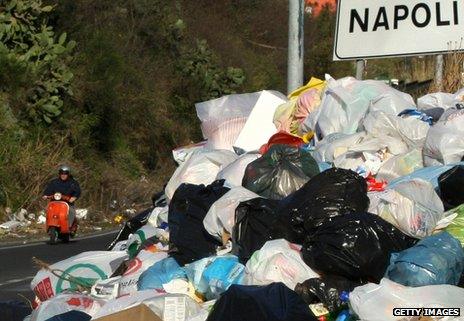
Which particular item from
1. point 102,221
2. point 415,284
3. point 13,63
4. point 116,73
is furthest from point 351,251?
point 116,73

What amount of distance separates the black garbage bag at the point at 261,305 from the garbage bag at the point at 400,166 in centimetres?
222

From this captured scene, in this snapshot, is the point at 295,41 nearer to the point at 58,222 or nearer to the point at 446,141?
the point at 446,141

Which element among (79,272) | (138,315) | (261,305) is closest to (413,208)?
(261,305)

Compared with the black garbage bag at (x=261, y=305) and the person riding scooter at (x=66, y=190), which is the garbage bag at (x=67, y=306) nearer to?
the black garbage bag at (x=261, y=305)

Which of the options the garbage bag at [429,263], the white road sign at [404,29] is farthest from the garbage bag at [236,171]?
the garbage bag at [429,263]

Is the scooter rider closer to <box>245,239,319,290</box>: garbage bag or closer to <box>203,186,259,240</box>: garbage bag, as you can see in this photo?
<box>203,186,259,240</box>: garbage bag

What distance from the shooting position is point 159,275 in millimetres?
7602

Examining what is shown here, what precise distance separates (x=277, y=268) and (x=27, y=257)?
9.51 m

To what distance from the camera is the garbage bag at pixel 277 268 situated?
6809 mm

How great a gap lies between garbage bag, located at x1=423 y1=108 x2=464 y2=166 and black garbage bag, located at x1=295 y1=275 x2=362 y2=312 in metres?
1.71

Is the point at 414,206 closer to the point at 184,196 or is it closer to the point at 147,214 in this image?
the point at 184,196

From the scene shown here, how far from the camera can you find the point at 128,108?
1168 inches

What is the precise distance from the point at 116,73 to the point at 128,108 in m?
0.95

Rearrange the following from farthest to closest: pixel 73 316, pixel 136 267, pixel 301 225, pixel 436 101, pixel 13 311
A: pixel 436 101 → pixel 136 267 → pixel 13 311 → pixel 301 225 → pixel 73 316
